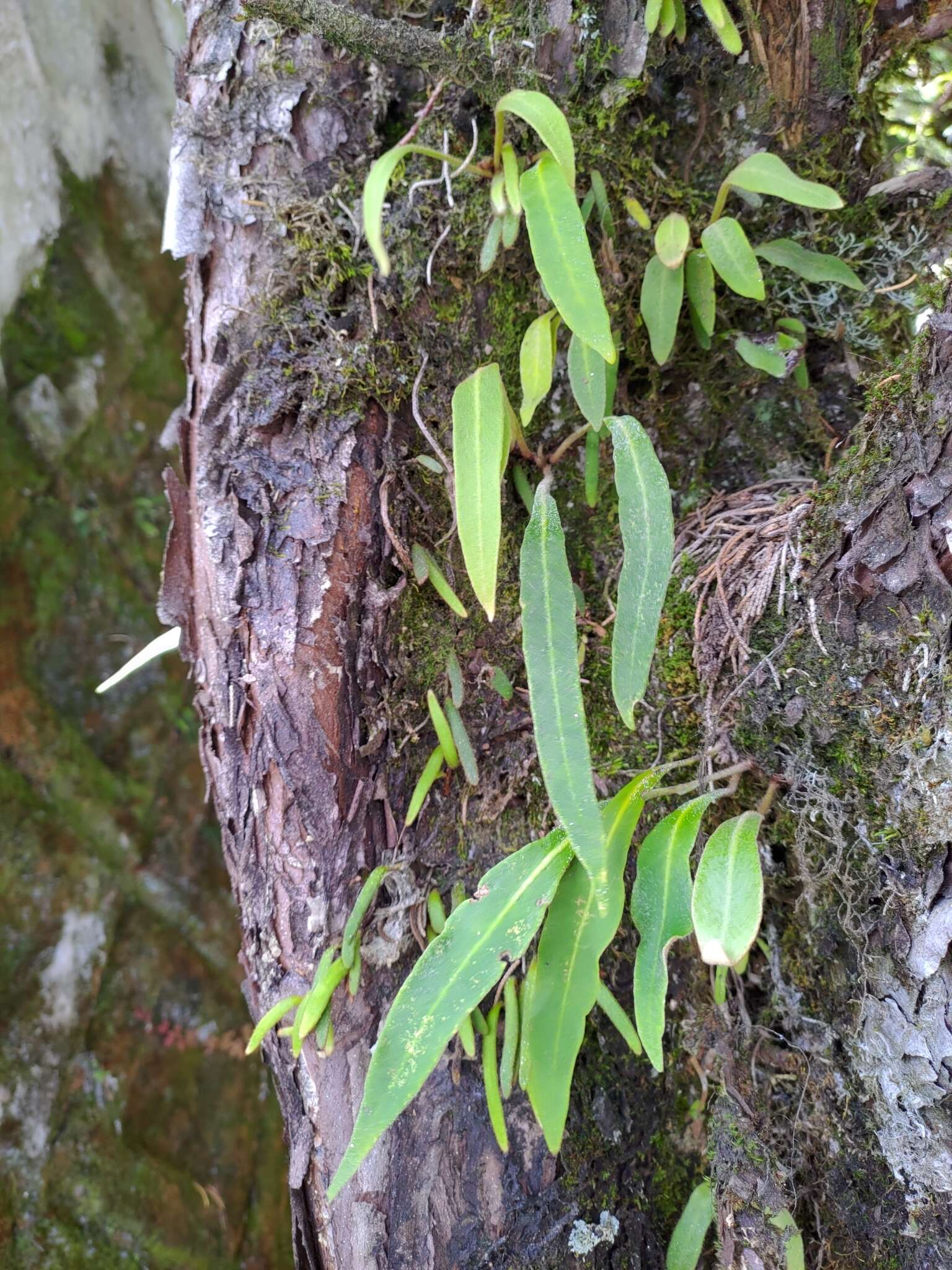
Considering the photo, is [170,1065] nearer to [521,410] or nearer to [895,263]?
[521,410]

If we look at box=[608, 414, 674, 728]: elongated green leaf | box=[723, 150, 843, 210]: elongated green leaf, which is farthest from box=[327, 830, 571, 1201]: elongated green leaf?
box=[723, 150, 843, 210]: elongated green leaf

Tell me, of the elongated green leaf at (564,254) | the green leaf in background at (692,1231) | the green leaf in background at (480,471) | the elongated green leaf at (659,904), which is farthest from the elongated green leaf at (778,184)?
the green leaf in background at (692,1231)

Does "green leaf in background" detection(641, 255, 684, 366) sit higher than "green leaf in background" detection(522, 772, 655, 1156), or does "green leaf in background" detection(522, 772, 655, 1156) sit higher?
"green leaf in background" detection(641, 255, 684, 366)

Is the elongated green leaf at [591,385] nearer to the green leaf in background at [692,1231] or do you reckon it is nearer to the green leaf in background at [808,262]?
the green leaf in background at [808,262]

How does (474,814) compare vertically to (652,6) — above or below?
below

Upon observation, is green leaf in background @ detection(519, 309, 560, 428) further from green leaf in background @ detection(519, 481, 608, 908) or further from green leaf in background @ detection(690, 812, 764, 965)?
green leaf in background @ detection(690, 812, 764, 965)

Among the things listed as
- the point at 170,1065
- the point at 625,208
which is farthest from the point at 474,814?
the point at 170,1065

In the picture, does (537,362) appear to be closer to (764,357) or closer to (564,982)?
(764,357)
